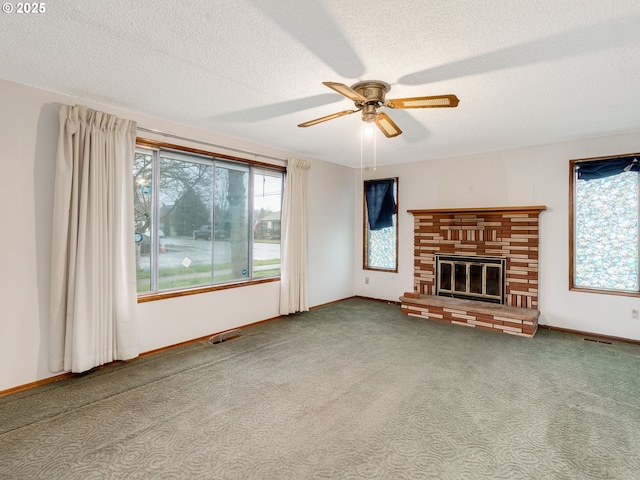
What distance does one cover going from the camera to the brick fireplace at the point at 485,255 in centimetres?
424

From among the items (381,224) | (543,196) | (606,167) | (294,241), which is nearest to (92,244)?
(294,241)

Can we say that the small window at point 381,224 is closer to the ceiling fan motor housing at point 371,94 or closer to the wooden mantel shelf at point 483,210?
the wooden mantel shelf at point 483,210

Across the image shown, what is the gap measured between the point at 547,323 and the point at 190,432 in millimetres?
4430

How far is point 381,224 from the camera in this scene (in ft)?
19.1

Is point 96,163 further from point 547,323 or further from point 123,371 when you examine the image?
point 547,323

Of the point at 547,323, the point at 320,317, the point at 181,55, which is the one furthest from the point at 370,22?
the point at 547,323

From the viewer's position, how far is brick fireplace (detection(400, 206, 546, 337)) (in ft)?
13.9

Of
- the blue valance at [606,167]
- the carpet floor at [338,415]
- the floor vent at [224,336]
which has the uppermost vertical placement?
the blue valance at [606,167]

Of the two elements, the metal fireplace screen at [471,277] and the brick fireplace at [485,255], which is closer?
the brick fireplace at [485,255]

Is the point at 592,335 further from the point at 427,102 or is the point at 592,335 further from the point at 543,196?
the point at 427,102

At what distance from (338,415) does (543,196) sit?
392 centimetres

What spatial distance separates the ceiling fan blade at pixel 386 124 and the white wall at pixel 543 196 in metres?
2.51

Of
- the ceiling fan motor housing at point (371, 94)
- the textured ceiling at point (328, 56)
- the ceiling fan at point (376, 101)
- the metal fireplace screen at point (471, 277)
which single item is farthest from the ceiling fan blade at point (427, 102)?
the metal fireplace screen at point (471, 277)

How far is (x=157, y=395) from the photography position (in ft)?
8.37
